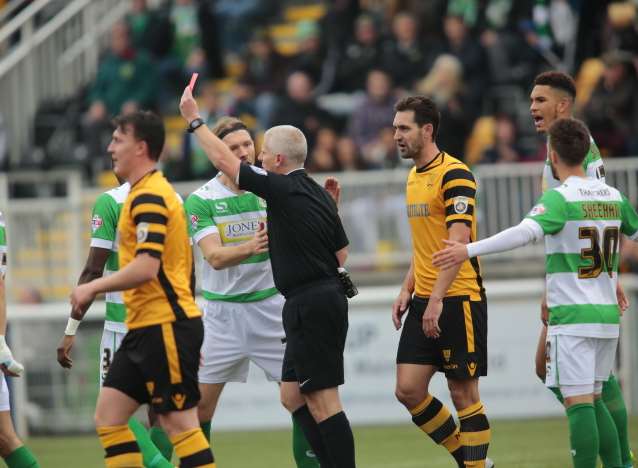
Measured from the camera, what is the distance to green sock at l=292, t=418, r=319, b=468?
9102mm

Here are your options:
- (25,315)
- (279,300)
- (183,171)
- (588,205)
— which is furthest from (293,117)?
(588,205)

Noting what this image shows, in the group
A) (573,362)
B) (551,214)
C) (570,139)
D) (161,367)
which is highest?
(570,139)

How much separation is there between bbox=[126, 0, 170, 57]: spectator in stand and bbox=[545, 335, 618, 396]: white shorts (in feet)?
48.1

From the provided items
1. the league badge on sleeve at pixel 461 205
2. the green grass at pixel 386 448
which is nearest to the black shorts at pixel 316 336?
the league badge on sleeve at pixel 461 205

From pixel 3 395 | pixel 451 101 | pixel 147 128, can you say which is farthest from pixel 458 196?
pixel 451 101

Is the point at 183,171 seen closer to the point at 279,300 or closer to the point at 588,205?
Answer: the point at 279,300

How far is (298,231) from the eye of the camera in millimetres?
8383

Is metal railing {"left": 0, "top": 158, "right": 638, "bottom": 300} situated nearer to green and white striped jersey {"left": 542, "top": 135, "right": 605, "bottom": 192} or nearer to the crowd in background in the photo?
the crowd in background

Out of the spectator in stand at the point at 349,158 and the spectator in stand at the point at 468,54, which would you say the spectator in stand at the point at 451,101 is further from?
the spectator in stand at the point at 349,158

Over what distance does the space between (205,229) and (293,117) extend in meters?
8.71

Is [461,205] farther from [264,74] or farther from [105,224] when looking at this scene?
[264,74]

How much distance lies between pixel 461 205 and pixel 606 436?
5.76ft

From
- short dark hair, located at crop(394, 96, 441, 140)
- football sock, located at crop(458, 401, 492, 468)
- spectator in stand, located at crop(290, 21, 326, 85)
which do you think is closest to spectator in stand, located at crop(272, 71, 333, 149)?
spectator in stand, located at crop(290, 21, 326, 85)

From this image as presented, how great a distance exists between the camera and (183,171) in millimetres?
18188
